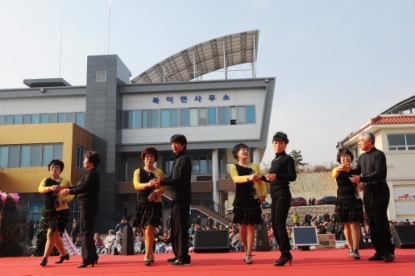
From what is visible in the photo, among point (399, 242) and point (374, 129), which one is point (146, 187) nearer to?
point (399, 242)

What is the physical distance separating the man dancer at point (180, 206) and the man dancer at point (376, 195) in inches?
86.6

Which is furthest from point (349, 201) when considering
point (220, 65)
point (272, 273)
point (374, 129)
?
point (220, 65)

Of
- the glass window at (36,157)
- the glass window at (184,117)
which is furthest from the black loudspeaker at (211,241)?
the glass window at (184,117)

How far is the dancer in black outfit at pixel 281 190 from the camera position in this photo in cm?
514

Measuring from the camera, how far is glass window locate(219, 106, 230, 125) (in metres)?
28.8

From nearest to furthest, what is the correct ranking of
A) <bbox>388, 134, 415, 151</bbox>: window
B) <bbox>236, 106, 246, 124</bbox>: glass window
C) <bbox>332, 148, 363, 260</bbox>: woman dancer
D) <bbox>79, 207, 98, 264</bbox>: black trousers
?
1. <bbox>79, 207, 98, 264</bbox>: black trousers
2. <bbox>332, 148, 363, 260</bbox>: woman dancer
3. <bbox>388, 134, 415, 151</bbox>: window
4. <bbox>236, 106, 246, 124</bbox>: glass window

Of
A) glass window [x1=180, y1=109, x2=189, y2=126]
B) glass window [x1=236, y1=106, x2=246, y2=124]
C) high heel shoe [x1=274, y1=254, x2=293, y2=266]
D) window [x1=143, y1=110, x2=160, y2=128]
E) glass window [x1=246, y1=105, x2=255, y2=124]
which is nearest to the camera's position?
high heel shoe [x1=274, y1=254, x2=293, y2=266]

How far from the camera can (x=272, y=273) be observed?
4.33 meters

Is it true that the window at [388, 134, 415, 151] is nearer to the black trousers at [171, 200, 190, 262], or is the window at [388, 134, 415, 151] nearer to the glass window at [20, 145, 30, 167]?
the black trousers at [171, 200, 190, 262]

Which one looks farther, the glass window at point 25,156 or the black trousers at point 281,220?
the glass window at point 25,156

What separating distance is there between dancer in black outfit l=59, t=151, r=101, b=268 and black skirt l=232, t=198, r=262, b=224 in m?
2.05

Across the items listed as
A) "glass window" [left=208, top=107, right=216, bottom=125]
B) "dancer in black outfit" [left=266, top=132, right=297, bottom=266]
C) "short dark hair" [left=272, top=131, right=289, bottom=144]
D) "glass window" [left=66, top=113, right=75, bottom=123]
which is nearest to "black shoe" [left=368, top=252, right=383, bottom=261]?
"dancer in black outfit" [left=266, top=132, right=297, bottom=266]

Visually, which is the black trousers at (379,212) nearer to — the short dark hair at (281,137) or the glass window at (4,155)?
the short dark hair at (281,137)

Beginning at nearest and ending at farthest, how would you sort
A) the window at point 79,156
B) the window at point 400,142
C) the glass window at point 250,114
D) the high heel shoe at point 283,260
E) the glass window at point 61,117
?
the high heel shoe at point 283,260
the window at point 400,142
the window at point 79,156
the glass window at point 250,114
the glass window at point 61,117
